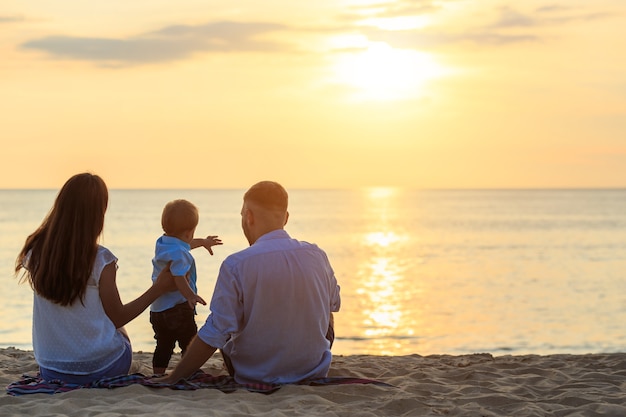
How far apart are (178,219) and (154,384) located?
4.40ft

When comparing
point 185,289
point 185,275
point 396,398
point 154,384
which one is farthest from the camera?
point 185,275

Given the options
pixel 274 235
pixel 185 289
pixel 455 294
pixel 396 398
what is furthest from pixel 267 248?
pixel 455 294

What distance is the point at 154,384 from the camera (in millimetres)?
6035

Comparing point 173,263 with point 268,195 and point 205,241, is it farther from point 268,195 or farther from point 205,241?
point 268,195

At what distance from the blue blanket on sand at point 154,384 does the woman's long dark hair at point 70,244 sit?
2.04 ft

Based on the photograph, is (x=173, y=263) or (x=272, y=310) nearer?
(x=272, y=310)

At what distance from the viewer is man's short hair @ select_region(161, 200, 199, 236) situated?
6.65m

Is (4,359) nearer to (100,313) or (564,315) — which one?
(100,313)

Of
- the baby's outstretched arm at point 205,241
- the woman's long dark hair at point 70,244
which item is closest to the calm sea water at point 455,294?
the baby's outstretched arm at point 205,241

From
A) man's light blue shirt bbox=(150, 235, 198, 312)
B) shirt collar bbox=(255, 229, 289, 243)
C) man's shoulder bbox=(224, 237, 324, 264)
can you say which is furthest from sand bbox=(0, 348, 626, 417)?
shirt collar bbox=(255, 229, 289, 243)

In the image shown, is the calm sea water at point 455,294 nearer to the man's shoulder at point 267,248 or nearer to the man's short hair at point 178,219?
the man's short hair at point 178,219

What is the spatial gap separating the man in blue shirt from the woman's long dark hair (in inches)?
37.3

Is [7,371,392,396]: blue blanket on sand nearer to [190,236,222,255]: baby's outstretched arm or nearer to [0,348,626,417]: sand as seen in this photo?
[0,348,626,417]: sand

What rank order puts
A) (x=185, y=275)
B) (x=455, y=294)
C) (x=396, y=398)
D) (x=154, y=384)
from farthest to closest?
(x=455, y=294) < (x=185, y=275) < (x=154, y=384) < (x=396, y=398)
